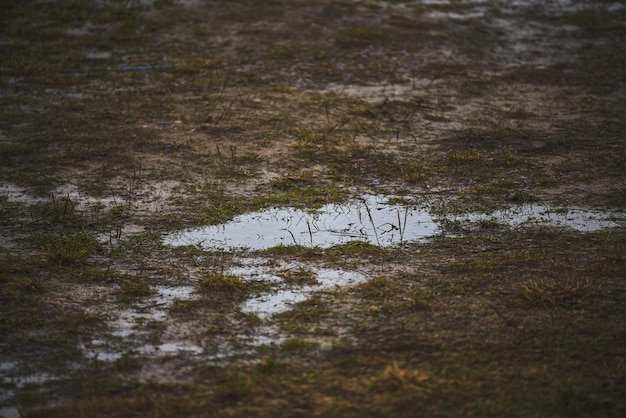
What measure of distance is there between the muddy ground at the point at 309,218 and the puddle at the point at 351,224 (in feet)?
0.07

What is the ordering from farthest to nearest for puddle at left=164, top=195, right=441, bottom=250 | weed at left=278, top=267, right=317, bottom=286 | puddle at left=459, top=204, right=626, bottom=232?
puddle at left=459, top=204, right=626, bottom=232 < puddle at left=164, top=195, right=441, bottom=250 < weed at left=278, top=267, right=317, bottom=286

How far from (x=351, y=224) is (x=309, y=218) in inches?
9.9

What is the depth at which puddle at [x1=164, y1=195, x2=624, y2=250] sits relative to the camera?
3885mm

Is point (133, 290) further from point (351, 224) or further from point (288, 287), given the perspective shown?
point (351, 224)

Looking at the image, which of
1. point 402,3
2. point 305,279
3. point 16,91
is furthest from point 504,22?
point 305,279

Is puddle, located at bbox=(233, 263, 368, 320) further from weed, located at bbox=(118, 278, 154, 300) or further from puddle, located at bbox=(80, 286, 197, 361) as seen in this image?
weed, located at bbox=(118, 278, 154, 300)

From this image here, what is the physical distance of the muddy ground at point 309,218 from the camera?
268 cm

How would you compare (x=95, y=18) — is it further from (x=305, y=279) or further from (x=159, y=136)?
(x=305, y=279)

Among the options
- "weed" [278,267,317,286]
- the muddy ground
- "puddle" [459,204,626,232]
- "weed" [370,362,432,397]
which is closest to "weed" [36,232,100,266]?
the muddy ground

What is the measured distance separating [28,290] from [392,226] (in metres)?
1.92

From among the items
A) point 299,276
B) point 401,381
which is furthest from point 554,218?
point 401,381

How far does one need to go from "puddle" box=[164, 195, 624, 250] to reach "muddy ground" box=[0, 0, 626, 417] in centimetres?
2

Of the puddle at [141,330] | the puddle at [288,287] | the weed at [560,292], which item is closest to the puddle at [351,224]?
the puddle at [288,287]

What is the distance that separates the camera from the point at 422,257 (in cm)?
367
